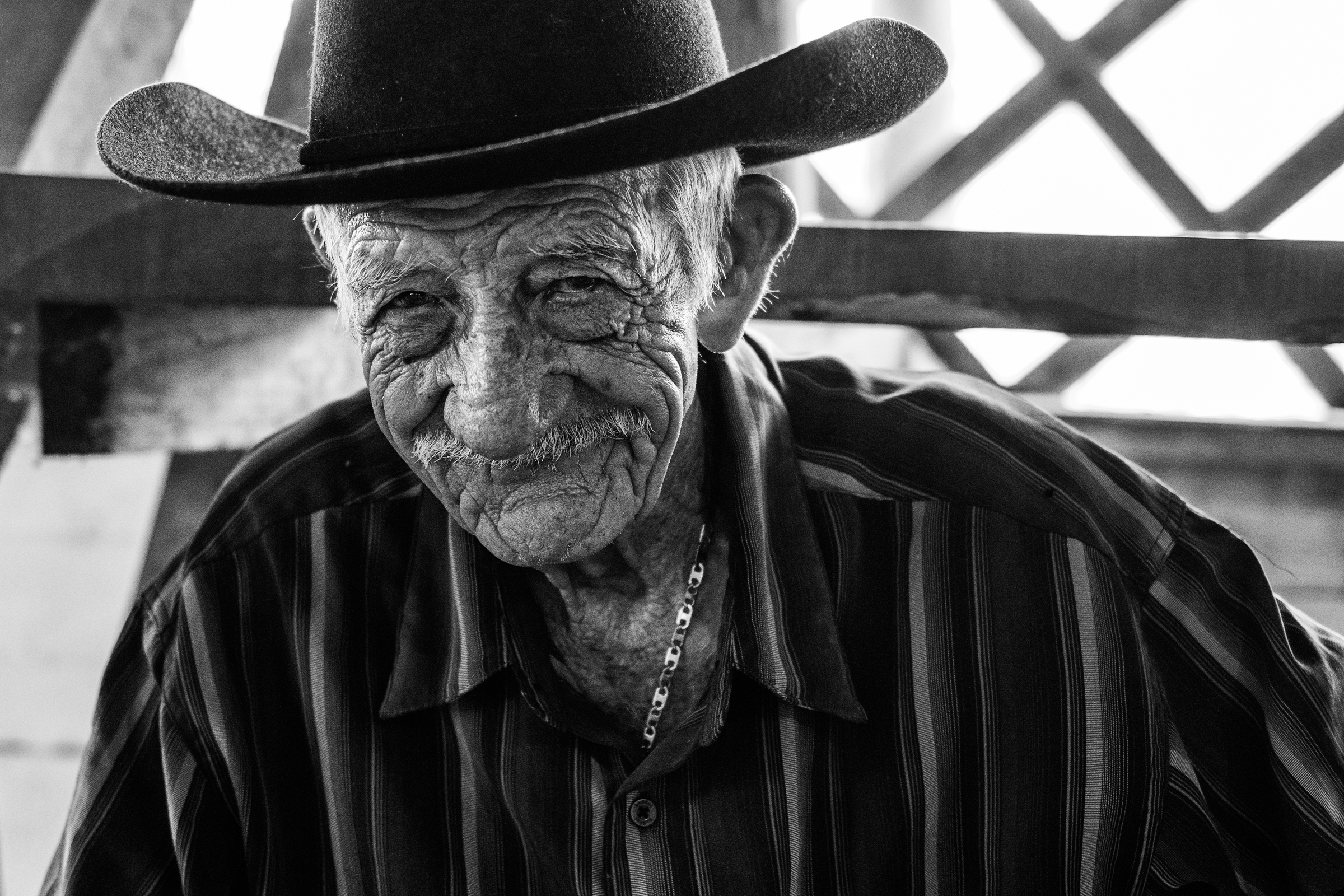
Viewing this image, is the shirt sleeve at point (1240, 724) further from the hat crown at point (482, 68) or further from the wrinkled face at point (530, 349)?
the hat crown at point (482, 68)

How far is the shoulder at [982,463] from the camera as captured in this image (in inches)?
65.1

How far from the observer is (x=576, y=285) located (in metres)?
1.36

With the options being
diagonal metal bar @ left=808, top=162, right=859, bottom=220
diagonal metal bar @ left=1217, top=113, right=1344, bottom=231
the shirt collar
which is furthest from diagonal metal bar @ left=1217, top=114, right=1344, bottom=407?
the shirt collar

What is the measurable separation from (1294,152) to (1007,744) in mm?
1661

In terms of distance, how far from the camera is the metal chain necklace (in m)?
1.66

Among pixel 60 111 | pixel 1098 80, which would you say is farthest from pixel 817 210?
pixel 60 111

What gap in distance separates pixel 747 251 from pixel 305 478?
695mm

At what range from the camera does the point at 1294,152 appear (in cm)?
266

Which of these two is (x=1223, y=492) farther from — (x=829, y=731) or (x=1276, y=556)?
(x=829, y=731)

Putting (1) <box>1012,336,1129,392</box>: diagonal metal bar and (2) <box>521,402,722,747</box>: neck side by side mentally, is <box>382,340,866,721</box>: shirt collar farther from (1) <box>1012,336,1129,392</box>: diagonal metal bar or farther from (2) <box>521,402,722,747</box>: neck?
(1) <box>1012,336,1129,392</box>: diagonal metal bar

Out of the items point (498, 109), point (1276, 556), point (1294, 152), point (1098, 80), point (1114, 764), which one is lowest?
point (1114, 764)

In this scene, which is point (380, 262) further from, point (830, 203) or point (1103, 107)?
point (1103, 107)

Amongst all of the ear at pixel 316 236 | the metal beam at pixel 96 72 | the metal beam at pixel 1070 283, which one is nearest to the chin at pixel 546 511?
the ear at pixel 316 236

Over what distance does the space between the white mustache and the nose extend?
20 mm
